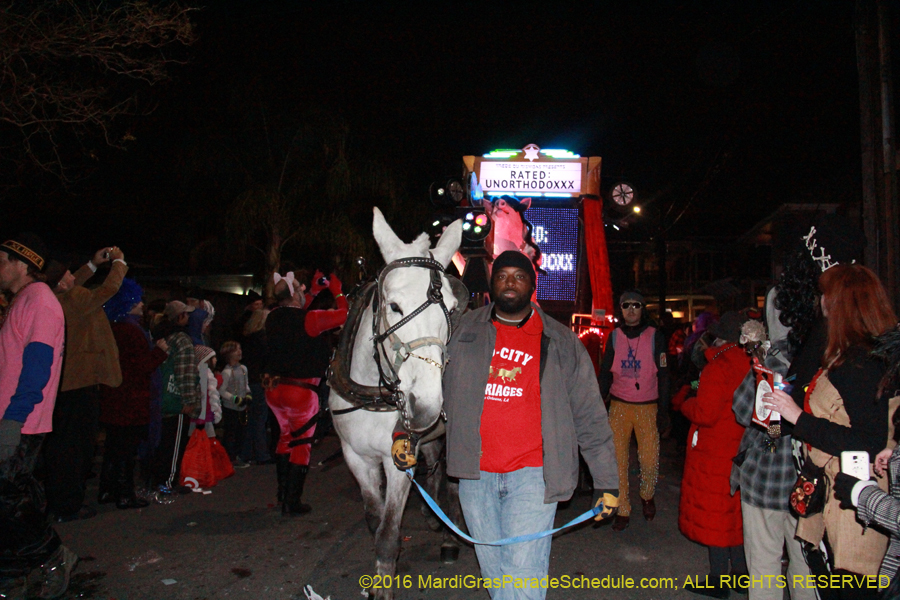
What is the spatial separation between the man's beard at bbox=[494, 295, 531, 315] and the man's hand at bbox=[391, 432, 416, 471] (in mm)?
917

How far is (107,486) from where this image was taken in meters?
6.09

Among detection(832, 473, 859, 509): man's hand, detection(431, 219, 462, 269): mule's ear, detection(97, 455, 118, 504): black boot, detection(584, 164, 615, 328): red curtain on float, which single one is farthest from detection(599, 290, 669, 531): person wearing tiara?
detection(97, 455, 118, 504): black boot

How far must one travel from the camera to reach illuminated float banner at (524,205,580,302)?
759 cm

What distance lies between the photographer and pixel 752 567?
10.6 ft

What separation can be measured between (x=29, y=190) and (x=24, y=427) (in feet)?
29.9

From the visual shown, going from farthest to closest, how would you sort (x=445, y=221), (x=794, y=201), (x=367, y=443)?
(x=794, y=201) → (x=445, y=221) → (x=367, y=443)

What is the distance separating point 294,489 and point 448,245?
338cm

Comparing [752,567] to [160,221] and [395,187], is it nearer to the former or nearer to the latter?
[395,187]

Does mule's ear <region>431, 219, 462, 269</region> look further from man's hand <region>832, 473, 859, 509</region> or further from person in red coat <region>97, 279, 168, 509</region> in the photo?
person in red coat <region>97, 279, 168, 509</region>

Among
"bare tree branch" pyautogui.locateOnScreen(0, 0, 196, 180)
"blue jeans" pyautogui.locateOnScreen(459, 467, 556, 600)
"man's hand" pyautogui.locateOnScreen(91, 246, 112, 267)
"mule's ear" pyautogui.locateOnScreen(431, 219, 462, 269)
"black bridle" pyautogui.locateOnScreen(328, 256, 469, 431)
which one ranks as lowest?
"blue jeans" pyautogui.locateOnScreen(459, 467, 556, 600)

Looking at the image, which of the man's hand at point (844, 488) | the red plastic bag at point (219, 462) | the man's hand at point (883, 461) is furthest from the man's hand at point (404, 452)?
the red plastic bag at point (219, 462)

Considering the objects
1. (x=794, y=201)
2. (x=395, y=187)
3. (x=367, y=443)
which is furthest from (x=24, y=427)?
(x=794, y=201)

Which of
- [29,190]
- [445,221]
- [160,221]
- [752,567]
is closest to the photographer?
[752,567]

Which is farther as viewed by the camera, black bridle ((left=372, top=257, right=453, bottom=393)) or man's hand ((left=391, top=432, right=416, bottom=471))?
man's hand ((left=391, top=432, right=416, bottom=471))
